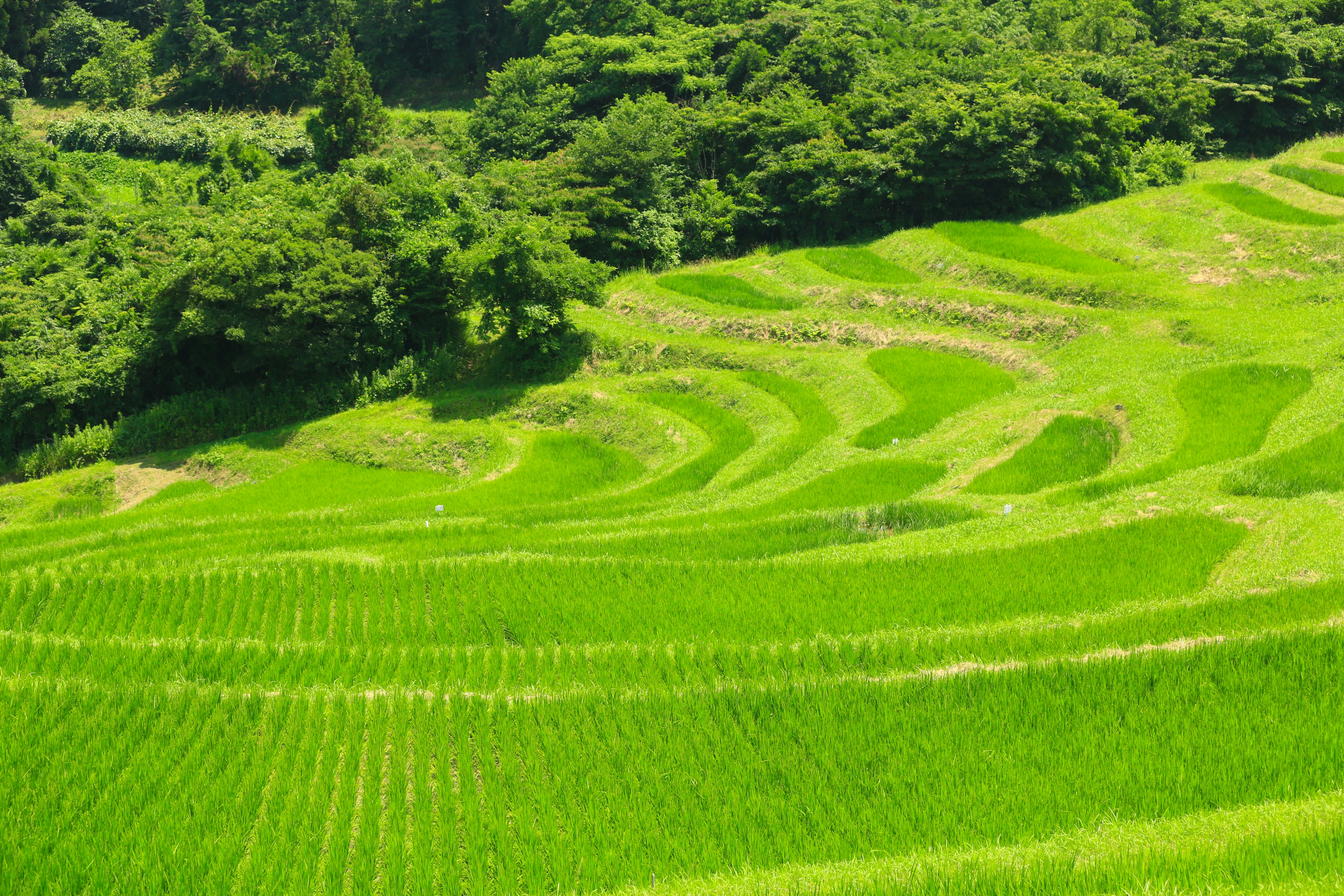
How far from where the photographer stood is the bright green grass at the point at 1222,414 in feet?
55.7

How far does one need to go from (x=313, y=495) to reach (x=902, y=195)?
30064mm

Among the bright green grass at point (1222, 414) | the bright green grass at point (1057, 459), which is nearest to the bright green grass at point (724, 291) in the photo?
the bright green grass at point (1057, 459)

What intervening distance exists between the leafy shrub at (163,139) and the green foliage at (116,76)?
491 centimetres

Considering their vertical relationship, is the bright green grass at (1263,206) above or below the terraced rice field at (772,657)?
above

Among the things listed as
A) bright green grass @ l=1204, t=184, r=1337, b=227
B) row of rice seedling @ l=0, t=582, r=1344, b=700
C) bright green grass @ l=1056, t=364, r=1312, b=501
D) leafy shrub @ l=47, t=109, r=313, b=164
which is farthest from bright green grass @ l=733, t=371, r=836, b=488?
leafy shrub @ l=47, t=109, r=313, b=164

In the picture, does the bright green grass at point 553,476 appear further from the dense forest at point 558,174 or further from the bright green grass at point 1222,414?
the bright green grass at point 1222,414

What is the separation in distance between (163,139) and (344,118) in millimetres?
14159

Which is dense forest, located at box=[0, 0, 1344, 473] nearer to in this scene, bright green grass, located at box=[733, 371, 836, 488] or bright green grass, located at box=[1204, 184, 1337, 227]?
bright green grass, located at box=[1204, 184, 1337, 227]

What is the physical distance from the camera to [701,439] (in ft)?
90.2

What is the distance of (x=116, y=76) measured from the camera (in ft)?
222

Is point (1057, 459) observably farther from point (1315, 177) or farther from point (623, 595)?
point (1315, 177)

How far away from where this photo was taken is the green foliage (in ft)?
221

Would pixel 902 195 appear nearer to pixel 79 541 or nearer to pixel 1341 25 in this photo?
pixel 1341 25

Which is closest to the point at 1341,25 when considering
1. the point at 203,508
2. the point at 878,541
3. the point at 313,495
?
the point at 878,541
